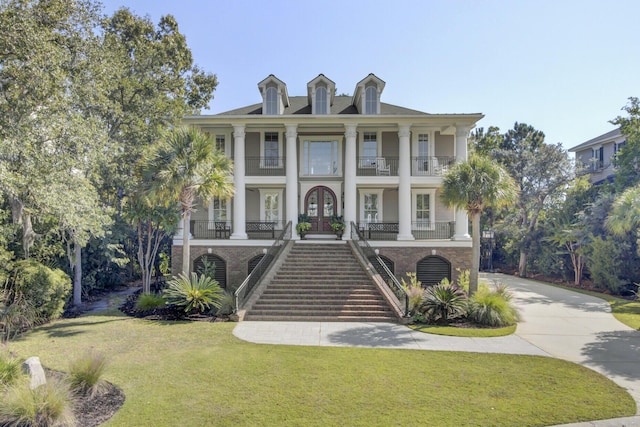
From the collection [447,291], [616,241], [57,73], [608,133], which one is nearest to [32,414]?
[57,73]

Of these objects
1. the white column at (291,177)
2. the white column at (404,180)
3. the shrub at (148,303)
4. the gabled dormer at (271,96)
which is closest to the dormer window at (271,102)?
the gabled dormer at (271,96)

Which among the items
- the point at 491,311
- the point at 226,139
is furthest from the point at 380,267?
the point at 226,139

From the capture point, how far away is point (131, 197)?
52.7 ft

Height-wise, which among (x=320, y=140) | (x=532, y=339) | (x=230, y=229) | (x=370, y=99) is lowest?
(x=532, y=339)

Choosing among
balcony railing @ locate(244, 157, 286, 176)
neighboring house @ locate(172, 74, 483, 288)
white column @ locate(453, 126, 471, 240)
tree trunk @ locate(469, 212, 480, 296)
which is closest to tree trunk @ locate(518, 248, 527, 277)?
neighboring house @ locate(172, 74, 483, 288)

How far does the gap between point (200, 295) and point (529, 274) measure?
24.9m

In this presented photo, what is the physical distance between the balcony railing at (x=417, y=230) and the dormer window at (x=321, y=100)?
647cm

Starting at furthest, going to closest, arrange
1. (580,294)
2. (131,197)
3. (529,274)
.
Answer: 1. (529,274)
2. (580,294)
3. (131,197)

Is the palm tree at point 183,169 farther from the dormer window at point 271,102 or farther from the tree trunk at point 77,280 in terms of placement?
the dormer window at point 271,102

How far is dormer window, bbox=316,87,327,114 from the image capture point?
757 inches

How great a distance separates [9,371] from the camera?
6.06 metres

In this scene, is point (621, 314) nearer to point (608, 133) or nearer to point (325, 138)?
point (325, 138)

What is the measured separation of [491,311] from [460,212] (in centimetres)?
718

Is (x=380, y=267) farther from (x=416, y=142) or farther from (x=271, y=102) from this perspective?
(x=271, y=102)
